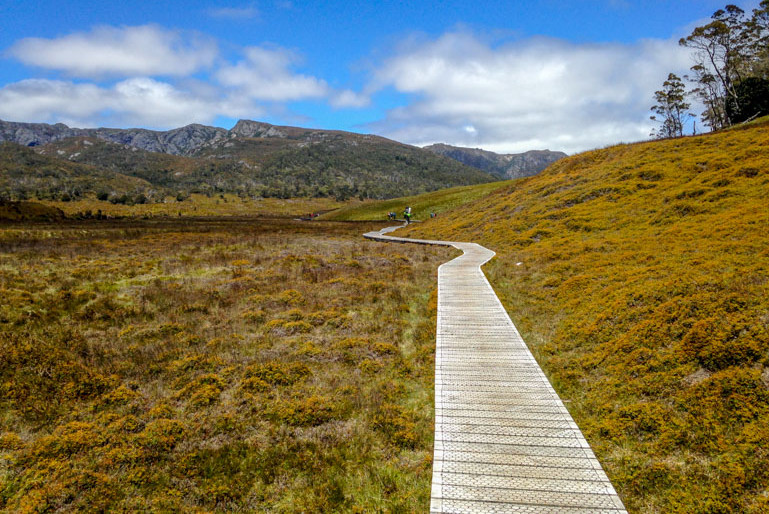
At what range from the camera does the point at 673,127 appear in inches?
3546

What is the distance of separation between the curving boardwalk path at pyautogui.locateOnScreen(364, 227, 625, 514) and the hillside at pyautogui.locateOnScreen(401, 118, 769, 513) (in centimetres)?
54

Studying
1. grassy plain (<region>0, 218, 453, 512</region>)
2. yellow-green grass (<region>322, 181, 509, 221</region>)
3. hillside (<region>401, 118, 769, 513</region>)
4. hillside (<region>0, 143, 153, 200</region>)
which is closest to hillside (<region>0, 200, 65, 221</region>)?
grassy plain (<region>0, 218, 453, 512</region>)

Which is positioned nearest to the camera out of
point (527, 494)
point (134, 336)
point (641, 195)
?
point (527, 494)

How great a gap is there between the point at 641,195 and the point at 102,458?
29095 millimetres

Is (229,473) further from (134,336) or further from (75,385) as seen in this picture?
(134,336)

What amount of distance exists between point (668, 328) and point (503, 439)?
17.9 feet

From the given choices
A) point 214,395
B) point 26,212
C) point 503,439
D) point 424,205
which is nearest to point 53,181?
point 26,212

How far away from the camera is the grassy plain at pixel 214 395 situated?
19.4 ft

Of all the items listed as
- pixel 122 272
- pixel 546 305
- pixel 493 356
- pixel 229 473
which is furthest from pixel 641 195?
pixel 122 272

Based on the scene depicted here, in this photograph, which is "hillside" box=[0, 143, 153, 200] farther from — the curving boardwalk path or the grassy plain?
the curving boardwalk path

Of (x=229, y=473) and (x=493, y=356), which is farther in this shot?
(x=493, y=356)

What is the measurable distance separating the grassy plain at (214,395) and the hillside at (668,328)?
11.7 feet

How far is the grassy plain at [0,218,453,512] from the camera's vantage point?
5898mm

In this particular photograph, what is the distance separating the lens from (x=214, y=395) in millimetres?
8570
